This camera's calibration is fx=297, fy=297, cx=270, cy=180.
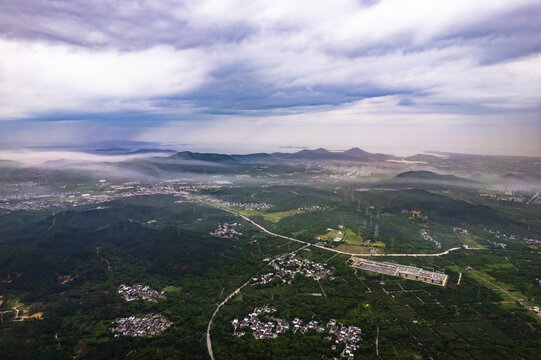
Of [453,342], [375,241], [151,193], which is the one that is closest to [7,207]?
[151,193]

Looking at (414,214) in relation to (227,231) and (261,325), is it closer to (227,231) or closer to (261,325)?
(227,231)

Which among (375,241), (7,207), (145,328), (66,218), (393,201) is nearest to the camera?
(145,328)

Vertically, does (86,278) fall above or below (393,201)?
below

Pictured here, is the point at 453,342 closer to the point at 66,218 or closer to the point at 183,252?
the point at 183,252

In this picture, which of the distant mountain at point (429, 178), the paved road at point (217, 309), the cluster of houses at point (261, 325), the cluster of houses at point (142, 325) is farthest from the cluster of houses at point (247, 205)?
the distant mountain at point (429, 178)

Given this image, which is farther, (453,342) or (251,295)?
(251,295)

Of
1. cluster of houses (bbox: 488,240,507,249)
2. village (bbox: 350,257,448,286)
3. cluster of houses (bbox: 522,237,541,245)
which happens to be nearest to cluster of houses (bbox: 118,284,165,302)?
village (bbox: 350,257,448,286)

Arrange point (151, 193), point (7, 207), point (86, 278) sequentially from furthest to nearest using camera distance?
point (151, 193)
point (7, 207)
point (86, 278)
